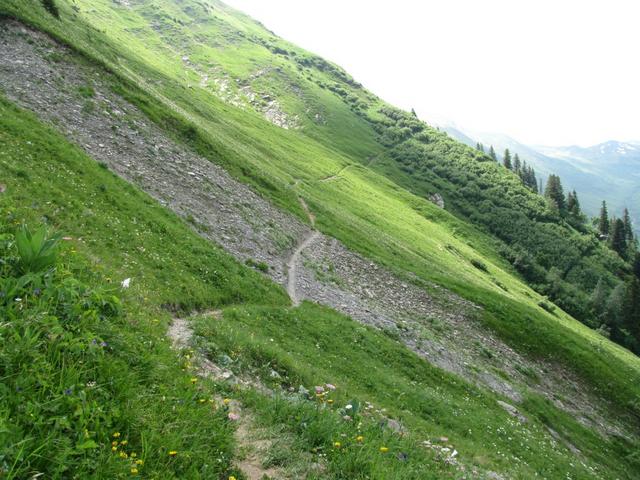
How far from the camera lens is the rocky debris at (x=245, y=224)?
99.6 ft

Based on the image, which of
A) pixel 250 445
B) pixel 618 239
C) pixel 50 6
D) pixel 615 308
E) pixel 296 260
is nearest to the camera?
pixel 250 445

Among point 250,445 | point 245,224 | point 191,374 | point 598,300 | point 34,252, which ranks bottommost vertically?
point 245,224

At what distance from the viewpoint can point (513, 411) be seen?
96.0 ft

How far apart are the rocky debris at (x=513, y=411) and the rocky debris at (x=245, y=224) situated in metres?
2.34

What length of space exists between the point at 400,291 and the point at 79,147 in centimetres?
3155

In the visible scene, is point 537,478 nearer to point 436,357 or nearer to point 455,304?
point 436,357

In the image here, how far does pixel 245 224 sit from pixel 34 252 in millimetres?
27880

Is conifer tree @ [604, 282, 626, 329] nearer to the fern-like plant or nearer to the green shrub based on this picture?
the fern-like plant

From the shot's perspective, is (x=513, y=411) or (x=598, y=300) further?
(x=598, y=300)

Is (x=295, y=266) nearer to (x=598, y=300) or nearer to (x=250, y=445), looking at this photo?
(x=250, y=445)

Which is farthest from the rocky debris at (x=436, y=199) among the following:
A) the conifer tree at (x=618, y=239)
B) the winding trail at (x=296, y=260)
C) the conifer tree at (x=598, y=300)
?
the winding trail at (x=296, y=260)

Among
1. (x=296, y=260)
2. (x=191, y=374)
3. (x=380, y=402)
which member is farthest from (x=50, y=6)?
(x=191, y=374)

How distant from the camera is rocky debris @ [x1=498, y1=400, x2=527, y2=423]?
28812 mm

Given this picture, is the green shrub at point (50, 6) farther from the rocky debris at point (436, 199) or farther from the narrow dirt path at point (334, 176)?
the rocky debris at point (436, 199)
